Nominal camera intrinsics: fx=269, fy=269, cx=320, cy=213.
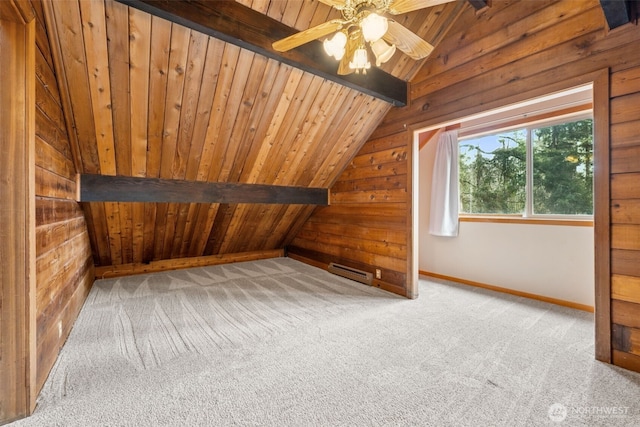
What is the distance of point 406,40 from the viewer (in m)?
1.67

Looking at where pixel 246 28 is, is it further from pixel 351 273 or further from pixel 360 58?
pixel 351 273

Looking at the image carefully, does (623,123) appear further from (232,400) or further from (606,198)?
(232,400)

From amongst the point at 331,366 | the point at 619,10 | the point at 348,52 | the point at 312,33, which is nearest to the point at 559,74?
the point at 619,10

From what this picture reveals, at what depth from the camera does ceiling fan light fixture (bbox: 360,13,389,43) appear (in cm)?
137

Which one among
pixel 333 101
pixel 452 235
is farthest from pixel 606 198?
pixel 333 101

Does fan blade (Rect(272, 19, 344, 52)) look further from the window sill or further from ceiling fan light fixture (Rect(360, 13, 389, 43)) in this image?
the window sill

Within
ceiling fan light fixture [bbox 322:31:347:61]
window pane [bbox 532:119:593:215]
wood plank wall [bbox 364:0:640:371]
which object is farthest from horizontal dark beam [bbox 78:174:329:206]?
window pane [bbox 532:119:593:215]

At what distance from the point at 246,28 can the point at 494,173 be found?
345 centimetres

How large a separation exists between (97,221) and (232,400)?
9.25ft

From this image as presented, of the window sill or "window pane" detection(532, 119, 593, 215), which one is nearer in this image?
the window sill

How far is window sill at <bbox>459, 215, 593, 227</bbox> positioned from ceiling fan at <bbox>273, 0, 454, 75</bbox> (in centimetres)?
250

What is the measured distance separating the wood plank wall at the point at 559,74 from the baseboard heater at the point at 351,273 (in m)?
1.98

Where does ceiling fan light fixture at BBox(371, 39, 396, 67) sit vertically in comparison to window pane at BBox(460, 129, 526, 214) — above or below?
above

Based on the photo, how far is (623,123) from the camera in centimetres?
175
